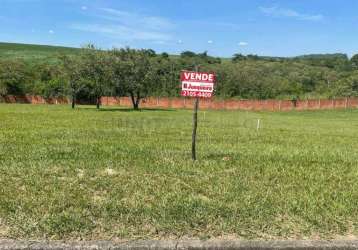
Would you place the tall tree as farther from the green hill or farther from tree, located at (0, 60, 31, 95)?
the green hill

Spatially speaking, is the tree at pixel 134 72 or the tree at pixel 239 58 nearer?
the tree at pixel 134 72

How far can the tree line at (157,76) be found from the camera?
176 ft

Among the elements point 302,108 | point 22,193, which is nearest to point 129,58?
point 302,108

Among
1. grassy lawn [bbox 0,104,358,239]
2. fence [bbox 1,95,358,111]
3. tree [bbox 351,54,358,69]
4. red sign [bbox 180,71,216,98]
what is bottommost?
fence [bbox 1,95,358,111]

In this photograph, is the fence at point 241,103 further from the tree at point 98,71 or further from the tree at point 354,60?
the tree at point 354,60

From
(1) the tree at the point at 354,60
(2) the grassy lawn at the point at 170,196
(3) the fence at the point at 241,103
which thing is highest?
(1) the tree at the point at 354,60

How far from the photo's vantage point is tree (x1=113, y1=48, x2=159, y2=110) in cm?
5353

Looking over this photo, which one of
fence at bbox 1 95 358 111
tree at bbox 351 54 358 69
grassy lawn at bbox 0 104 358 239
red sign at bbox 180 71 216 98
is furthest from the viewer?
tree at bbox 351 54 358 69

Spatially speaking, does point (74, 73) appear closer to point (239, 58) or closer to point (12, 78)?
point (12, 78)

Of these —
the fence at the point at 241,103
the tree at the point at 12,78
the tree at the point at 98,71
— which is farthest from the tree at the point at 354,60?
the tree at the point at 98,71

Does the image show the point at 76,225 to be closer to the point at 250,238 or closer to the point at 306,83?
the point at 250,238

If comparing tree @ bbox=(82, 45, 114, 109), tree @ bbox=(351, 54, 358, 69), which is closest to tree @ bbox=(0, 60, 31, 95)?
tree @ bbox=(82, 45, 114, 109)

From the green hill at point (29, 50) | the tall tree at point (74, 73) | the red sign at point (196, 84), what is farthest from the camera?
the green hill at point (29, 50)

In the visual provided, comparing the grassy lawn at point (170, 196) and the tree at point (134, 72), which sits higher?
the tree at point (134, 72)
